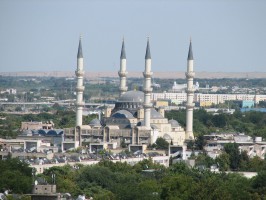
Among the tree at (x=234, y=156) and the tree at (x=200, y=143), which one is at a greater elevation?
the tree at (x=234, y=156)

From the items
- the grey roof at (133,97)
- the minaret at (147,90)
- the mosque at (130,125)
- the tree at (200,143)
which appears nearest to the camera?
the tree at (200,143)

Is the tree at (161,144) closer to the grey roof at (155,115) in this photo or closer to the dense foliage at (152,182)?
the grey roof at (155,115)

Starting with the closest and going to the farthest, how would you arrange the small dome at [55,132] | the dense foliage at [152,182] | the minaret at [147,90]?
the dense foliage at [152,182]
the minaret at [147,90]
the small dome at [55,132]

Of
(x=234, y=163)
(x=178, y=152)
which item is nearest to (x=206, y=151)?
(x=178, y=152)

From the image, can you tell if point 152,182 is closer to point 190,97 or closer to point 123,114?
point 123,114

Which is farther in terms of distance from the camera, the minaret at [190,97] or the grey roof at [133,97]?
the grey roof at [133,97]

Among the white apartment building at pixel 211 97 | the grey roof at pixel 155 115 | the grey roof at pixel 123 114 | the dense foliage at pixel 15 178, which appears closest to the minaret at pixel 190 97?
the grey roof at pixel 155 115

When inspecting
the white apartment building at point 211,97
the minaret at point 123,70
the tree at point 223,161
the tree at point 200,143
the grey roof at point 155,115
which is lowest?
the white apartment building at point 211,97

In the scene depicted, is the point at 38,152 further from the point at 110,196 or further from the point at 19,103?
the point at 19,103

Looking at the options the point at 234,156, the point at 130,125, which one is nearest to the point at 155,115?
the point at 130,125

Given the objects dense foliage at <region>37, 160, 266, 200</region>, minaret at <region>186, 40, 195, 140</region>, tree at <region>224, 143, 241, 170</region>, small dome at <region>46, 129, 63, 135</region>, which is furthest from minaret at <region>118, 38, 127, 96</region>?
dense foliage at <region>37, 160, 266, 200</region>
